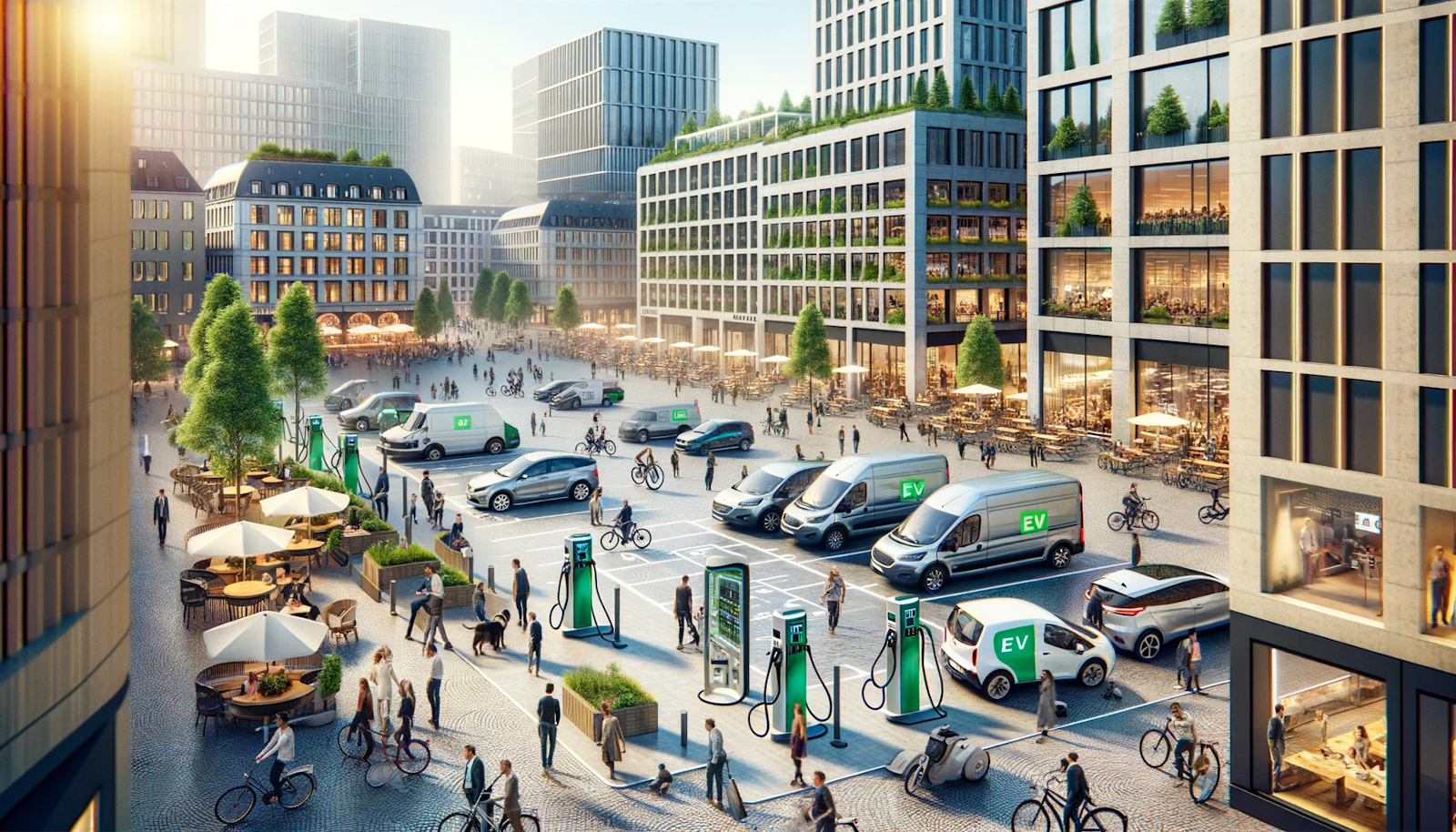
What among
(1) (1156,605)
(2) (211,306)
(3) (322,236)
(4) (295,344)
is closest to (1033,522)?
(1) (1156,605)

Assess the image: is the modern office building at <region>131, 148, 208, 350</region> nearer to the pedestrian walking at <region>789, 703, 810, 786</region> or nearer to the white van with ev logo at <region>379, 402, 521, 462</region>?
the white van with ev logo at <region>379, 402, 521, 462</region>

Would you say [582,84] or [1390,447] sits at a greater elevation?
[582,84]

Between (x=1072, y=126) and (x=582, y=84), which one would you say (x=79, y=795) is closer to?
(x=1072, y=126)

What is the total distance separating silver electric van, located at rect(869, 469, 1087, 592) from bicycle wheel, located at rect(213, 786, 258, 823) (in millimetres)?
14837

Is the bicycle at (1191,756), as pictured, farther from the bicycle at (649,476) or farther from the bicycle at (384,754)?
the bicycle at (649,476)

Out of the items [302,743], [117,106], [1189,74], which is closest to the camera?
[117,106]

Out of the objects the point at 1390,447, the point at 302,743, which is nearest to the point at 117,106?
the point at 302,743

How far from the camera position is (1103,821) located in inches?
602

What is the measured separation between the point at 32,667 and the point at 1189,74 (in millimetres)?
42972

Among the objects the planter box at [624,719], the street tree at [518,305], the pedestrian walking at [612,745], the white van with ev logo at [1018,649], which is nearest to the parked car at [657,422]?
the white van with ev logo at [1018,649]

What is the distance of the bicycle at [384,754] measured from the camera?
16.5m

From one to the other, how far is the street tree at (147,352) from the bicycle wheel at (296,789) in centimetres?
5350

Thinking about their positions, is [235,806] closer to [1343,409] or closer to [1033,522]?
[1343,409]

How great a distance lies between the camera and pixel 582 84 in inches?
6767
